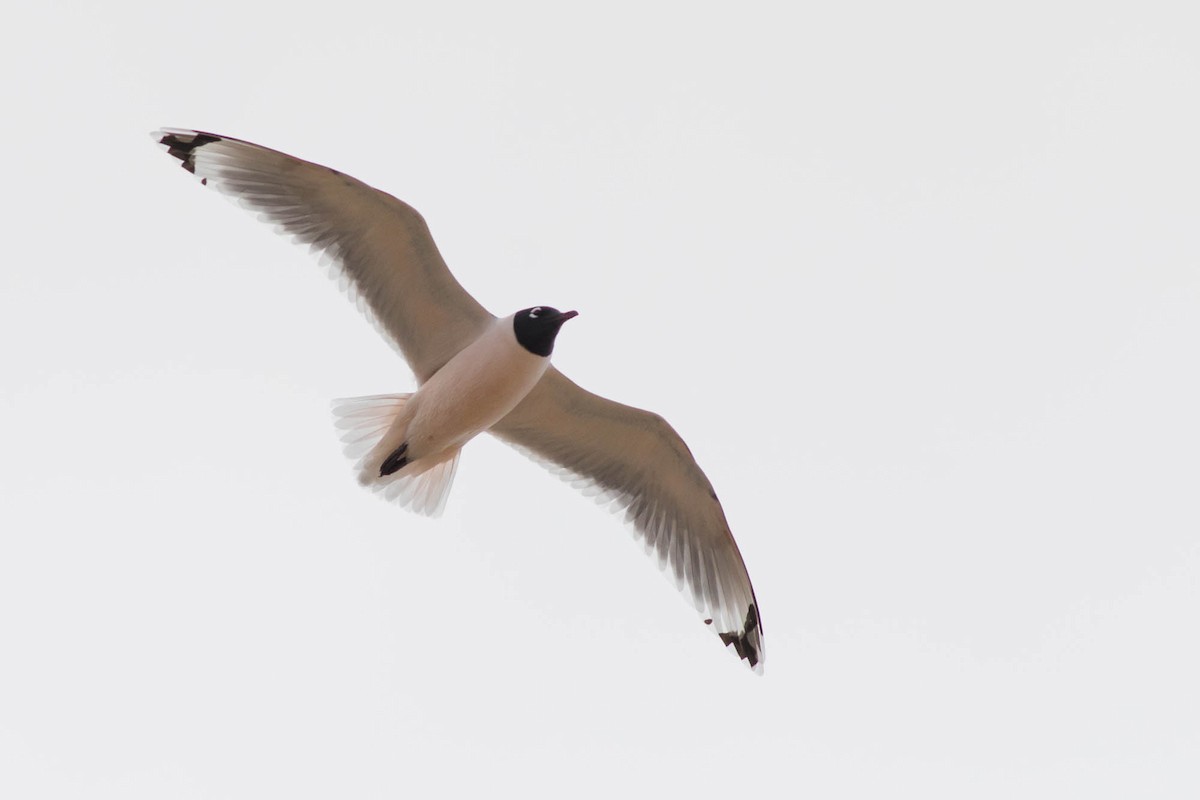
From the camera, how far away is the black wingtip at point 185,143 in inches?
312

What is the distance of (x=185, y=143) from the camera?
7.96m

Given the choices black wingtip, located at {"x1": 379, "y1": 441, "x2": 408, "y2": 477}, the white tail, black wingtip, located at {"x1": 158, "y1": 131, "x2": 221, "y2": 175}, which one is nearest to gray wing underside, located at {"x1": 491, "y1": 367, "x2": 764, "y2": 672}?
the white tail

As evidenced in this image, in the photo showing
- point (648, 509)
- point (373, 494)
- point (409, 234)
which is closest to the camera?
point (409, 234)

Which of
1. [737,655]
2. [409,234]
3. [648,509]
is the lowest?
[737,655]

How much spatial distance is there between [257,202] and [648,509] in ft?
9.67

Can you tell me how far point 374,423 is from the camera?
8.40m

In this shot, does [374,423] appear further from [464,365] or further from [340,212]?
[340,212]

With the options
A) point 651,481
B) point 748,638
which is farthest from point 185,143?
point 748,638

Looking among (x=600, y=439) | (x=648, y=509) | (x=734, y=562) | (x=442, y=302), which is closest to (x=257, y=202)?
(x=442, y=302)

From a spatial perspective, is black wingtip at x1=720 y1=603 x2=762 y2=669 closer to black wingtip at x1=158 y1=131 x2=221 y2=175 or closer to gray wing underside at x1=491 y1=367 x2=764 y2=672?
gray wing underside at x1=491 y1=367 x2=764 y2=672

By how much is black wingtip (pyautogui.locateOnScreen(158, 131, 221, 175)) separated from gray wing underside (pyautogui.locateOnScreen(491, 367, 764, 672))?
2.24m

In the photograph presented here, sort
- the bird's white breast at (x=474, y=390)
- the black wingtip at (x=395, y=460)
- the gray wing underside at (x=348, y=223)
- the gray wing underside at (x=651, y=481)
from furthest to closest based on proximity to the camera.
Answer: the gray wing underside at (x=651, y=481), the black wingtip at (x=395, y=460), the bird's white breast at (x=474, y=390), the gray wing underside at (x=348, y=223)

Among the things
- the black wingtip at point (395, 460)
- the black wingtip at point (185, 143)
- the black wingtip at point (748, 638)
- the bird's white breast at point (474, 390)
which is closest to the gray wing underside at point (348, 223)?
the black wingtip at point (185, 143)

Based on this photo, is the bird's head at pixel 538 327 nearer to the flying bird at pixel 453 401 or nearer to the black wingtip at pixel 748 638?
the flying bird at pixel 453 401
